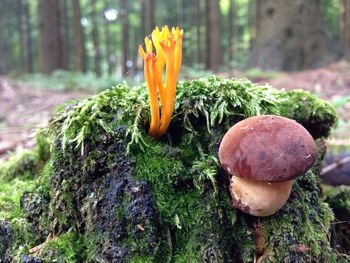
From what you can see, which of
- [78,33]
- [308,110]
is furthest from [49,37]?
[308,110]

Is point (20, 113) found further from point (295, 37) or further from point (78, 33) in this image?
point (78, 33)

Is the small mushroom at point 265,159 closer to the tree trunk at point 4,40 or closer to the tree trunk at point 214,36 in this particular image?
the tree trunk at point 214,36

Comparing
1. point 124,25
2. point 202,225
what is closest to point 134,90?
point 202,225

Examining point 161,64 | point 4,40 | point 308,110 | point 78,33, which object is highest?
point 4,40

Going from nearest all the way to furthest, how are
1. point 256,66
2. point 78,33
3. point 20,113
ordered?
point 20,113, point 256,66, point 78,33

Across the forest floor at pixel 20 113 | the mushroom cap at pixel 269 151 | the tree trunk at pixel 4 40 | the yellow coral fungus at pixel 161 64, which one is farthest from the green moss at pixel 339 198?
the tree trunk at pixel 4 40

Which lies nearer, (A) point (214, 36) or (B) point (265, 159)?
(B) point (265, 159)
